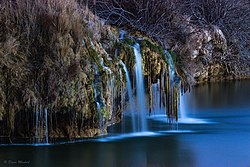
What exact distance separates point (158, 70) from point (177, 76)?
1.45ft

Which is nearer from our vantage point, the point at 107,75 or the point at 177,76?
the point at 107,75

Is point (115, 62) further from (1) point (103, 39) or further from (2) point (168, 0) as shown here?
(2) point (168, 0)

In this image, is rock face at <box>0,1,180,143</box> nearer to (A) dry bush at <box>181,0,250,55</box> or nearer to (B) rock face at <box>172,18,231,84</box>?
(B) rock face at <box>172,18,231,84</box>

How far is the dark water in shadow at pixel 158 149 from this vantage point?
6.82 m

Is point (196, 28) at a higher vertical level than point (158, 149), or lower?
higher

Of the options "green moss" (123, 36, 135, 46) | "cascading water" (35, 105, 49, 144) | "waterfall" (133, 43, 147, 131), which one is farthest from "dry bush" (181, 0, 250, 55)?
"cascading water" (35, 105, 49, 144)

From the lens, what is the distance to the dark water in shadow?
682 centimetres

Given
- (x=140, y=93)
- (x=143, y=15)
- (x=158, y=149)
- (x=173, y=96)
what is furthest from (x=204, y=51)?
(x=158, y=149)

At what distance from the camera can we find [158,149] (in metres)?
7.70

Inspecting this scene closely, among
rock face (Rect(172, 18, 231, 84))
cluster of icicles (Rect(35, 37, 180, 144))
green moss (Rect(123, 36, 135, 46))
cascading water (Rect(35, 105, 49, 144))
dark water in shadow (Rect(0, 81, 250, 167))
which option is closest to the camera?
dark water in shadow (Rect(0, 81, 250, 167))

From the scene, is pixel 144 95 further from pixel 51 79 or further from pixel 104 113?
pixel 51 79

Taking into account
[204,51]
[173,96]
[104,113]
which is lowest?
[104,113]

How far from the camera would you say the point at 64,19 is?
817 cm

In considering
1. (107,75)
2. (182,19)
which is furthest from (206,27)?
(107,75)
